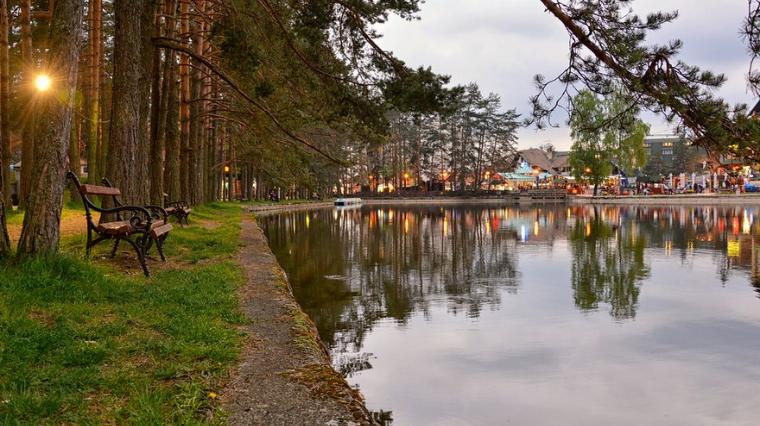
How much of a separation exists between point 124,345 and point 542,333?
5632 mm

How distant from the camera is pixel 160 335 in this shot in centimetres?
509

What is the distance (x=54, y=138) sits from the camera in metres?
6.80

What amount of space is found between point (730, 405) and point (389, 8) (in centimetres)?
838

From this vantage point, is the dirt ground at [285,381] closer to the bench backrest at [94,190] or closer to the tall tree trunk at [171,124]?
the bench backrest at [94,190]

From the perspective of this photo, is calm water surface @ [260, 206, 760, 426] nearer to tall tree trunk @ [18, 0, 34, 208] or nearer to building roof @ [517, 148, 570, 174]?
tall tree trunk @ [18, 0, 34, 208]

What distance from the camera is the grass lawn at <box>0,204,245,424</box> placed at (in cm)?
345

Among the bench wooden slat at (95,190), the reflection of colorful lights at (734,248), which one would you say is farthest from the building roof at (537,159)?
the bench wooden slat at (95,190)

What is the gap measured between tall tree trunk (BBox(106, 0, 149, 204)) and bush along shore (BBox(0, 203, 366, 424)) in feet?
8.87

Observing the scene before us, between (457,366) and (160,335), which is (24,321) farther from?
(457,366)

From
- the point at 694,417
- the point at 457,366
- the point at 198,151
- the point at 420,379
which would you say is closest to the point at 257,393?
the point at 420,379

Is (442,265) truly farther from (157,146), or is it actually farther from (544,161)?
(544,161)

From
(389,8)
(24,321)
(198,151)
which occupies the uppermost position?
(389,8)

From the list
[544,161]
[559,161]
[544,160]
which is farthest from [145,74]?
[559,161]

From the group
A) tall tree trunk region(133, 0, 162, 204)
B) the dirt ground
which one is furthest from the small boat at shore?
the dirt ground
